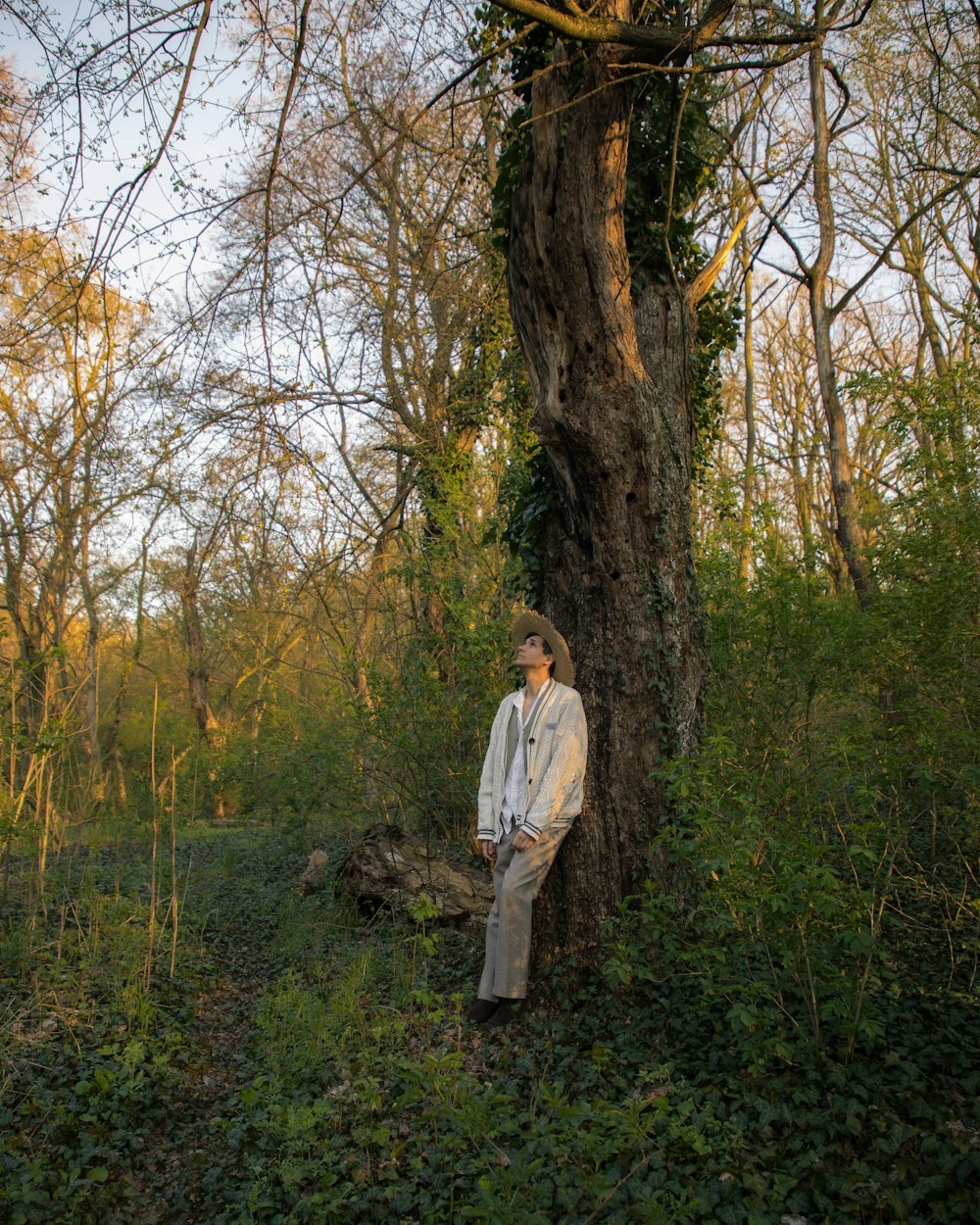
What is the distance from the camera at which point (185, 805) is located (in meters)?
14.5

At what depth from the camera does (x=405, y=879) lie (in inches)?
257

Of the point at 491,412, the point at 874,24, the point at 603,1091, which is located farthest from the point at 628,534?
the point at 874,24

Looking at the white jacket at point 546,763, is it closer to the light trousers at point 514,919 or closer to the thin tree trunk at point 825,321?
the light trousers at point 514,919

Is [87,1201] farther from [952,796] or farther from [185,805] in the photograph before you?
[185,805]

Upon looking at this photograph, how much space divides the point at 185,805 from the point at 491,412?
8517 mm

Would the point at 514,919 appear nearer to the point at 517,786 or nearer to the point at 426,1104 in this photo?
the point at 517,786

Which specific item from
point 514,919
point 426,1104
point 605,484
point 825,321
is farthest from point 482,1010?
point 825,321

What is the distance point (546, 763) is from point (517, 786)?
0.87 feet

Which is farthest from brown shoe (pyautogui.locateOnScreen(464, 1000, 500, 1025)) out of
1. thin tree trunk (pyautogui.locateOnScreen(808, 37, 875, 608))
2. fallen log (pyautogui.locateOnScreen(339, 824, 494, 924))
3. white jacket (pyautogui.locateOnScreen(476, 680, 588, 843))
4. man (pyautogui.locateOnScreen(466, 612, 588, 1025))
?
thin tree trunk (pyautogui.locateOnScreen(808, 37, 875, 608))

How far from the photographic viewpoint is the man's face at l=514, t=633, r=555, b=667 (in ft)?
16.4

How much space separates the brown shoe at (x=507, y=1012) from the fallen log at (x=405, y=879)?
1.64 meters

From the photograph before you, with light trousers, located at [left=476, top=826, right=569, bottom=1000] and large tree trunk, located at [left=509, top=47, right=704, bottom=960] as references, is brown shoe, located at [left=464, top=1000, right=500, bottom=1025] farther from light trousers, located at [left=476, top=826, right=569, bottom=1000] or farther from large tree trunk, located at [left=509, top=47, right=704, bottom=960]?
large tree trunk, located at [left=509, top=47, right=704, bottom=960]

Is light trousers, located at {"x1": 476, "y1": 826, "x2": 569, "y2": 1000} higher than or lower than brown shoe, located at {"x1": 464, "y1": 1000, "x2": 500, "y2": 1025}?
higher

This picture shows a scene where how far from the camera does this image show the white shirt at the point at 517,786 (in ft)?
16.0
